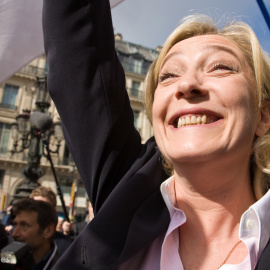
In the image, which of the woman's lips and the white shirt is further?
the woman's lips

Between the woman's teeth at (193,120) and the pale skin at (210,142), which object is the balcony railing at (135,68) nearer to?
the pale skin at (210,142)

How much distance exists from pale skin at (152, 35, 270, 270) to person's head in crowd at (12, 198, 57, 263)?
7.45 ft

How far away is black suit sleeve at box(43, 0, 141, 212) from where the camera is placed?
1.11 m

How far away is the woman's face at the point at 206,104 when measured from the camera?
995 mm

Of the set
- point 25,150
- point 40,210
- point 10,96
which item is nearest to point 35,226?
point 40,210

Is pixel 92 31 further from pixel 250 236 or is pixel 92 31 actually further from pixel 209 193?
pixel 250 236

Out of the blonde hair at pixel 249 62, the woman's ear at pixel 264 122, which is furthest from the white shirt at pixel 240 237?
the woman's ear at pixel 264 122

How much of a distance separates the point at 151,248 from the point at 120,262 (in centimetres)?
16

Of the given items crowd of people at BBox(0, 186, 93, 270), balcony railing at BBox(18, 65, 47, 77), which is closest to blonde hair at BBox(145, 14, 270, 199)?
crowd of people at BBox(0, 186, 93, 270)

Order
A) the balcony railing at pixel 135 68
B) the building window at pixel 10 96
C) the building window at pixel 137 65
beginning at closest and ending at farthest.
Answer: the building window at pixel 10 96
the balcony railing at pixel 135 68
the building window at pixel 137 65

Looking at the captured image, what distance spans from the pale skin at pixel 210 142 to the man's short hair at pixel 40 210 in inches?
91.8

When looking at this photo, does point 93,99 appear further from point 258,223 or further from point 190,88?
point 258,223

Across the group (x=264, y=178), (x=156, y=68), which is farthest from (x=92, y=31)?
(x=264, y=178)

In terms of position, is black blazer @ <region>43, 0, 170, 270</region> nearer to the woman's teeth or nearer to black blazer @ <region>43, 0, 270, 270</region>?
black blazer @ <region>43, 0, 270, 270</region>
